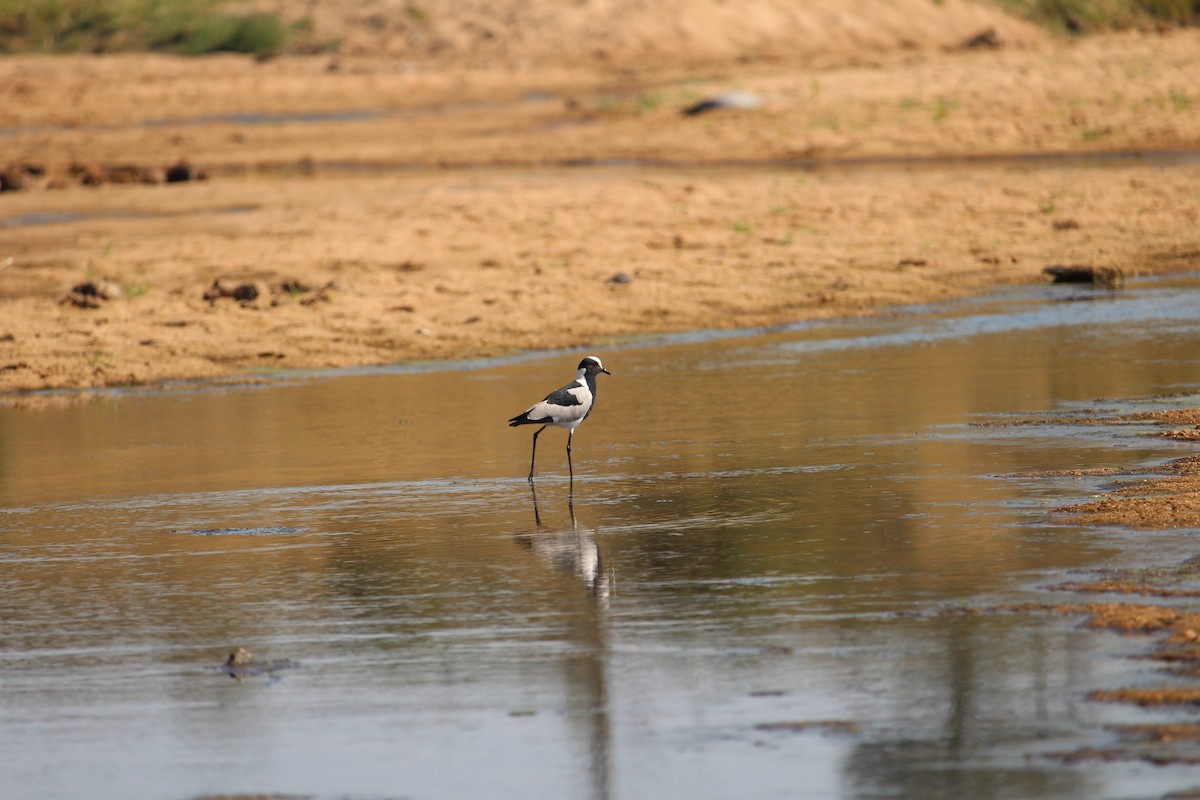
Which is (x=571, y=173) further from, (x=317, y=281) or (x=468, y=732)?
(x=468, y=732)

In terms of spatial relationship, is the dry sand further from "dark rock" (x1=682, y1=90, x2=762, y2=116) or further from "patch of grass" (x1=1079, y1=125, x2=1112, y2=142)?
"dark rock" (x1=682, y1=90, x2=762, y2=116)

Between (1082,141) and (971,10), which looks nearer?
(1082,141)

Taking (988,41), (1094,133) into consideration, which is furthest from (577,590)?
(988,41)

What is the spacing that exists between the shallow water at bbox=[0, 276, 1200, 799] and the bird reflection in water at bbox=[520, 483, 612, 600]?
3 cm

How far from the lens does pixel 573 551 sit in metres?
8.17

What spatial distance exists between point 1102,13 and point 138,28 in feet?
88.2

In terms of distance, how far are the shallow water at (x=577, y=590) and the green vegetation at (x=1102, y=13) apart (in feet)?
121

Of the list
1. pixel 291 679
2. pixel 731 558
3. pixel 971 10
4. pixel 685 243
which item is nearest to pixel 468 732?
pixel 291 679

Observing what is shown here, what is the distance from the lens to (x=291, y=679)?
21.0 ft

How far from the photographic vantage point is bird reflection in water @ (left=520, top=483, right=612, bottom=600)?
299 inches

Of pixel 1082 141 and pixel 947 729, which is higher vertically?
pixel 1082 141

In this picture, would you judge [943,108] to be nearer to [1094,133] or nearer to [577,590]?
[1094,133]

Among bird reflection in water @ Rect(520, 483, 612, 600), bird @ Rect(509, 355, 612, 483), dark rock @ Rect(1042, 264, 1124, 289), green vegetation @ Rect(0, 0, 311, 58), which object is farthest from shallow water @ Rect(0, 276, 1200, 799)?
green vegetation @ Rect(0, 0, 311, 58)

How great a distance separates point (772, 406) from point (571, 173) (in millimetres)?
15004
